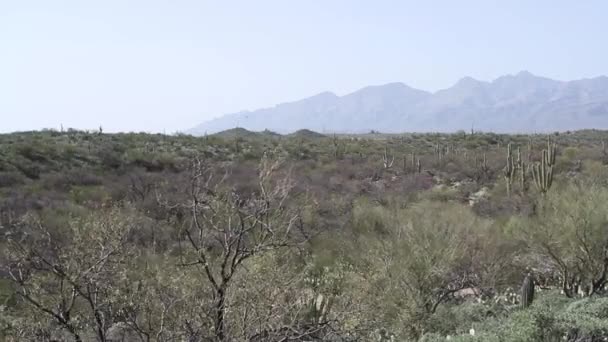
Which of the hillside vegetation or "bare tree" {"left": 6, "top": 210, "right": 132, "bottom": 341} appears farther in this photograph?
the hillside vegetation

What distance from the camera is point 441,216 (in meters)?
19.0

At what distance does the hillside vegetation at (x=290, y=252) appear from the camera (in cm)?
848

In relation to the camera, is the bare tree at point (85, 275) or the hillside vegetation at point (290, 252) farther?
the hillside vegetation at point (290, 252)

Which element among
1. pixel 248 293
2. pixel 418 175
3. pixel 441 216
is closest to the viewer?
pixel 248 293

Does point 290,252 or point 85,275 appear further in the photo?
point 290,252

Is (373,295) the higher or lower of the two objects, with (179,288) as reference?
lower

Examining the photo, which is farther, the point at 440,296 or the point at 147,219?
the point at 147,219

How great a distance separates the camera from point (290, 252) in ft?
44.9

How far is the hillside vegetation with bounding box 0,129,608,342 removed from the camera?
848cm

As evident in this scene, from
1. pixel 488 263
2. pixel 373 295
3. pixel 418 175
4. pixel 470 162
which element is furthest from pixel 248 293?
pixel 470 162

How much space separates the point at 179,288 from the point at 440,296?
25.7ft

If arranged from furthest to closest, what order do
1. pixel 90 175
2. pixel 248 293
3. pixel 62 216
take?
pixel 90 175 < pixel 62 216 < pixel 248 293

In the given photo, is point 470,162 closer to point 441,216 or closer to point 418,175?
point 418,175

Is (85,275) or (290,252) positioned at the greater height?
(85,275)
